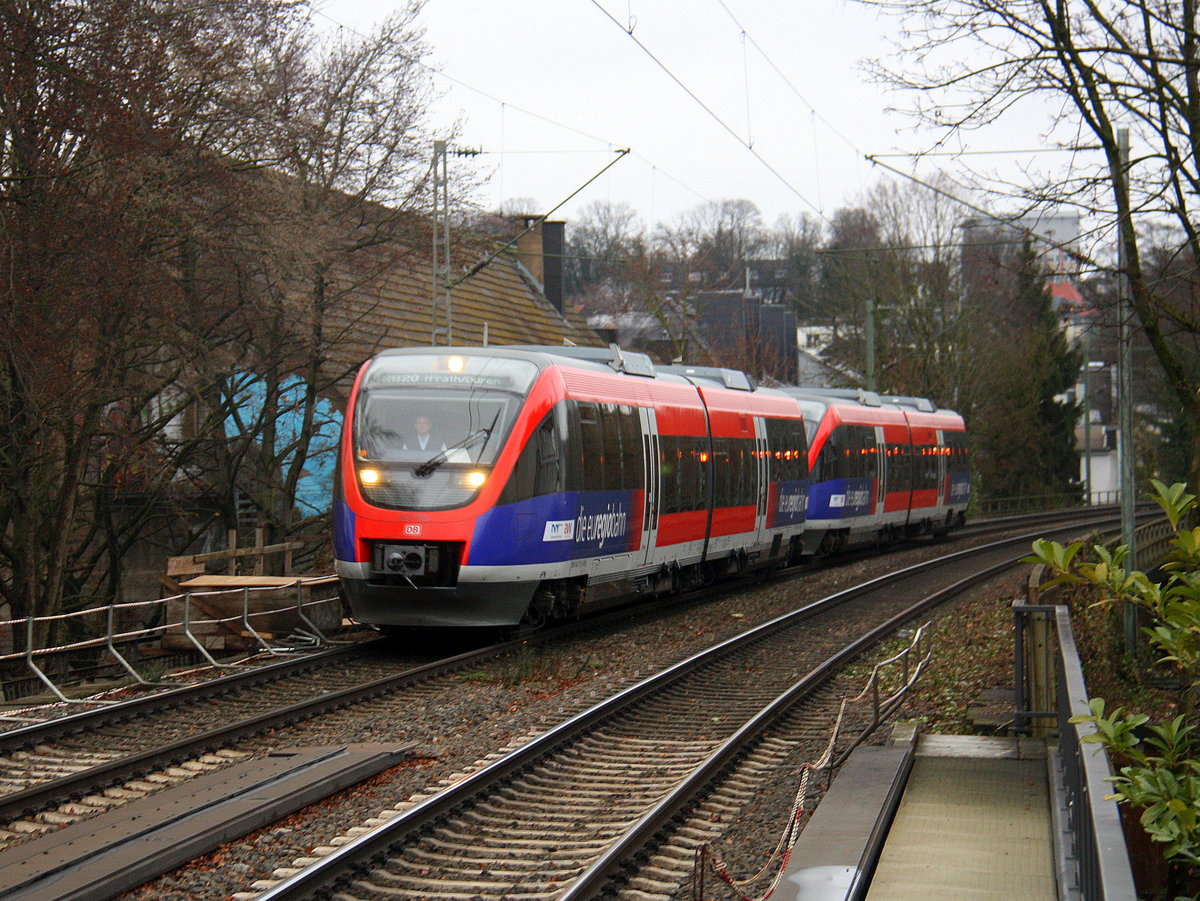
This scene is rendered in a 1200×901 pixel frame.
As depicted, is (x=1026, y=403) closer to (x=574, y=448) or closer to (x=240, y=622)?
(x=574, y=448)

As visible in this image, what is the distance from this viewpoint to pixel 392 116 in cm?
2425

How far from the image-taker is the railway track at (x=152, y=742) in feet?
26.5

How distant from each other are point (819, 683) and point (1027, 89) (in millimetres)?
6709

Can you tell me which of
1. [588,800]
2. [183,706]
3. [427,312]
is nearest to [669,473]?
[183,706]

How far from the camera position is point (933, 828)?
740 centimetres

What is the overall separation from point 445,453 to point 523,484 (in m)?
0.84

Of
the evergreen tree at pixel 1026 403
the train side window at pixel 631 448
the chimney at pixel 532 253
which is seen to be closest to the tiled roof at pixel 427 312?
the chimney at pixel 532 253

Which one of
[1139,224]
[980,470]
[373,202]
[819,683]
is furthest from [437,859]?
[980,470]

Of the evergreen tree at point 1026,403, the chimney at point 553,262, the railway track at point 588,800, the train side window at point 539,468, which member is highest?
the chimney at point 553,262

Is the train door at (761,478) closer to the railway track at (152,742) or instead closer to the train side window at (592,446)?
the train side window at (592,446)

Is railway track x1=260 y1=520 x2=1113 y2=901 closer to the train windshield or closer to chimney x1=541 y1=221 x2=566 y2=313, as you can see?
the train windshield

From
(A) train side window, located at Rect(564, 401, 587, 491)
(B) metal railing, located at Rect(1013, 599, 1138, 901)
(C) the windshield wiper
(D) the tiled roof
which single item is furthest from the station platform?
(D) the tiled roof

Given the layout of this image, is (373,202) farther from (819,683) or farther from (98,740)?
(98,740)

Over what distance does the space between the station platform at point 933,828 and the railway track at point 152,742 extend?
91.0 inches
